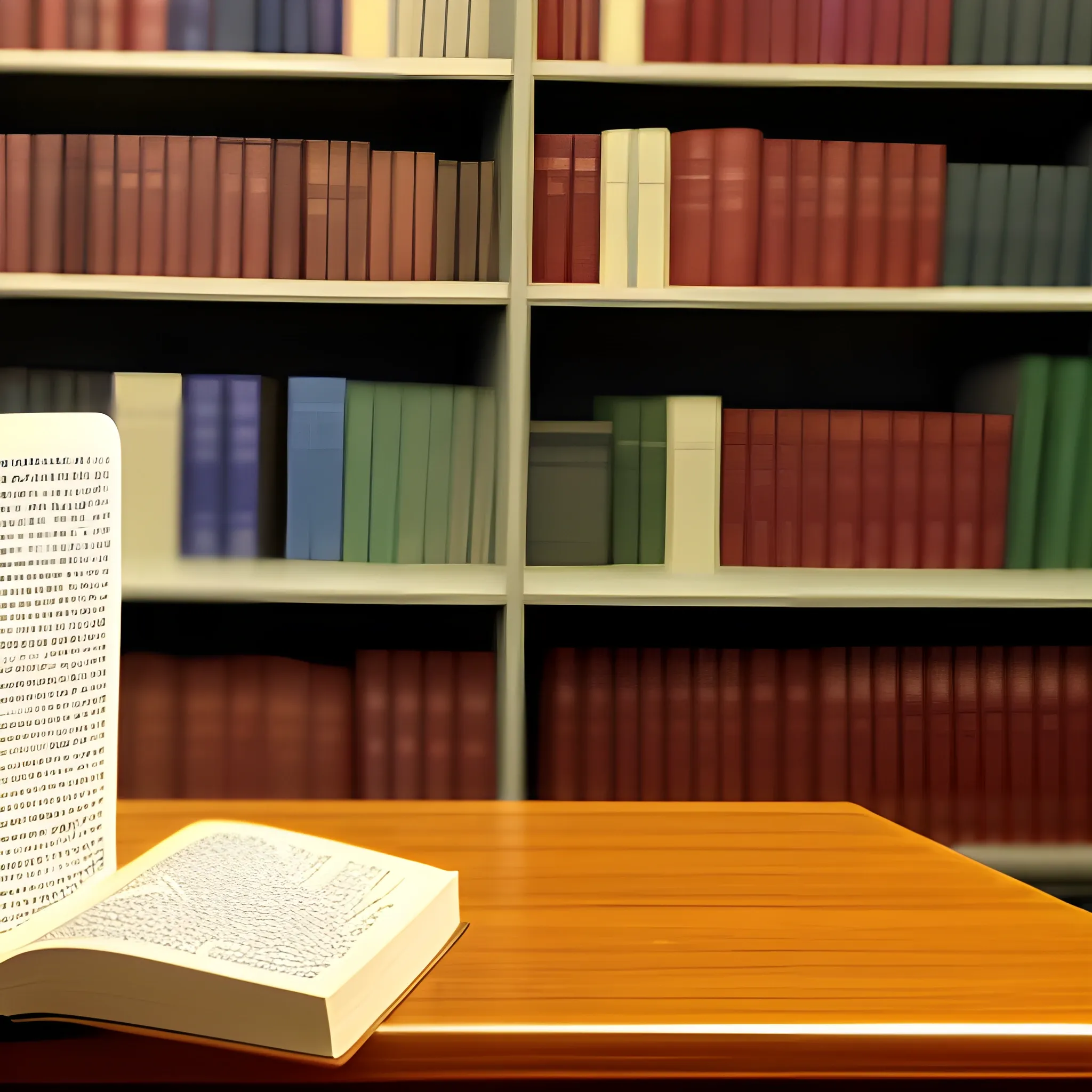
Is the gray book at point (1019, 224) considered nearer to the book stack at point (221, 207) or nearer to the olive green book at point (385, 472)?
the book stack at point (221, 207)

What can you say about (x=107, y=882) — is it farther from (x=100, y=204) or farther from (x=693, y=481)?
(x=100, y=204)

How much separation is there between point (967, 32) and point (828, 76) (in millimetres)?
246

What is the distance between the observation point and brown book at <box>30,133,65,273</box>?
158 cm

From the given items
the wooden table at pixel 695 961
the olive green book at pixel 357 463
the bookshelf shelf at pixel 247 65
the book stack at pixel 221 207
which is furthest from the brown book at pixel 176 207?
the wooden table at pixel 695 961

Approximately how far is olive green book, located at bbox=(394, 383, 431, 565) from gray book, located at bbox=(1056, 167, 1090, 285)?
1.02 metres

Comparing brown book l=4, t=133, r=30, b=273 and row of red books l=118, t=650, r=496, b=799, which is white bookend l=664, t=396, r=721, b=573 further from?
brown book l=4, t=133, r=30, b=273

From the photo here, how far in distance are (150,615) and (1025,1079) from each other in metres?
1.69

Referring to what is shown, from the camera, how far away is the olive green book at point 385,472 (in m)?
1.63

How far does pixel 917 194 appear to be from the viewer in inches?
64.1

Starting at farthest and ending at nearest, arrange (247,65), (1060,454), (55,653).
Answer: (1060,454) → (247,65) → (55,653)

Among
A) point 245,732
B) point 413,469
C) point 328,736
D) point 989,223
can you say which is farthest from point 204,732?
point 989,223

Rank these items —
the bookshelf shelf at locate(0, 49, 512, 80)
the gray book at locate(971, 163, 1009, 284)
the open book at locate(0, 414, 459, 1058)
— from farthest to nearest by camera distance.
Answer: the gray book at locate(971, 163, 1009, 284), the bookshelf shelf at locate(0, 49, 512, 80), the open book at locate(0, 414, 459, 1058)

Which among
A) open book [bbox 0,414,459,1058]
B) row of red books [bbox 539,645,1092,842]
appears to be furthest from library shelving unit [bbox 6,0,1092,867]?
open book [bbox 0,414,459,1058]

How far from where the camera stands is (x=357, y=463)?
5.35 feet
